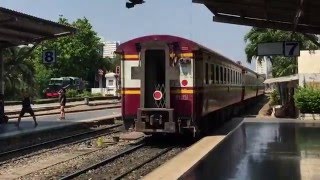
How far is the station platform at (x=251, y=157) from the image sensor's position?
970 cm

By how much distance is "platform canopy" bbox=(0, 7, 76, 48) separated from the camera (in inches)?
674

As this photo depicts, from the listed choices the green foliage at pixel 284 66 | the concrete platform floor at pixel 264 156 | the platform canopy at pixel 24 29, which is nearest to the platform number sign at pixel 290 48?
the concrete platform floor at pixel 264 156

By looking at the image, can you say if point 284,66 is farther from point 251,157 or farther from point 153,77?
point 251,157

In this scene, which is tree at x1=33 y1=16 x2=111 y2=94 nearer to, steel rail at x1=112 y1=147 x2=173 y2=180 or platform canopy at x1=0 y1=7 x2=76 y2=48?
platform canopy at x1=0 y1=7 x2=76 y2=48

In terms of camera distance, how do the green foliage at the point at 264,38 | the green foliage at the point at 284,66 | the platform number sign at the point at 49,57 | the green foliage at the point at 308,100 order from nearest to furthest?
the green foliage at the point at 308,100, the platform number sign at the point at 49,57, the green foliage at the point at 264,38, the green foliage at the point at 284,66

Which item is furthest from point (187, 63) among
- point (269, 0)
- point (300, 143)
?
point (269, 0)

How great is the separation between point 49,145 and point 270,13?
8.29 metres

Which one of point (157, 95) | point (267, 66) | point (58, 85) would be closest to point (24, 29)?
point (157, 95)

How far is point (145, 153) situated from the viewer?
48.4ft

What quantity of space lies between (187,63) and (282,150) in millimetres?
3882

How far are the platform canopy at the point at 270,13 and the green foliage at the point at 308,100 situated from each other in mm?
9054

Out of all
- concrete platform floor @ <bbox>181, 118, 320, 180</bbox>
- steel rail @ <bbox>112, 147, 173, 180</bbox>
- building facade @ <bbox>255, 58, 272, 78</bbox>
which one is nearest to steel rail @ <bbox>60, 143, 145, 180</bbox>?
steel rail @ <bbox>112, 147, 173, 180</bbox>

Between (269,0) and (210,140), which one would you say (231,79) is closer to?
(210,140)

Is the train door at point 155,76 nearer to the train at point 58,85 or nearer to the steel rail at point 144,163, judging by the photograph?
the steel rail at point 144,163
